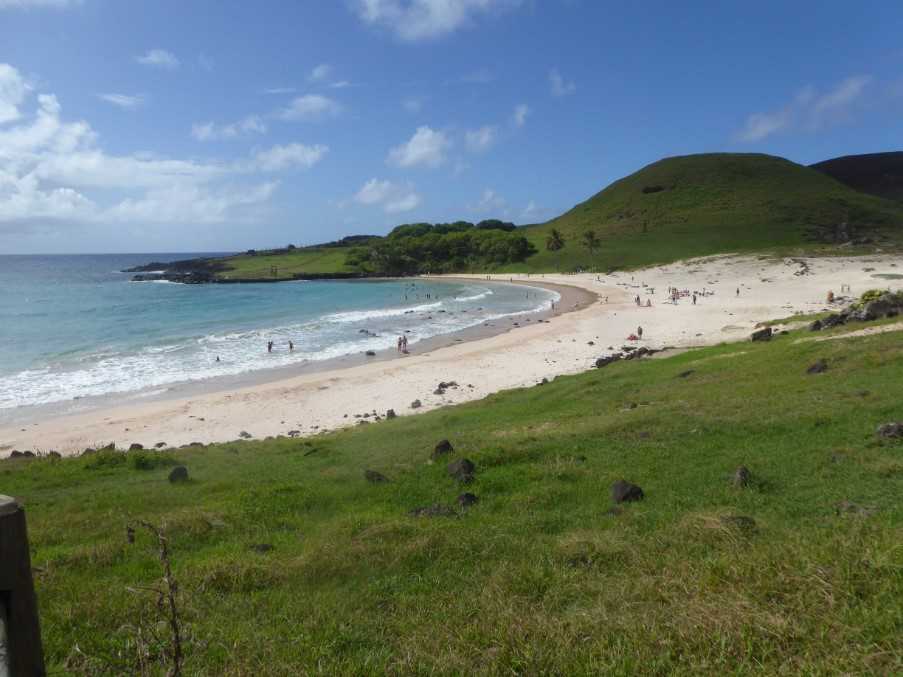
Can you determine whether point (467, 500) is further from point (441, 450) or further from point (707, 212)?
point (707, 212)

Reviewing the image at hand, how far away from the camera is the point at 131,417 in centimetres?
2462

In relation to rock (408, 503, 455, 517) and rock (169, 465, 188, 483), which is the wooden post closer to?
rock (408, 503, 455, 517)

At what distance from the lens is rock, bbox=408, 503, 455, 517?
842 centimetres

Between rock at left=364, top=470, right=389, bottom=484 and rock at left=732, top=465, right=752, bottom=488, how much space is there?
575cm

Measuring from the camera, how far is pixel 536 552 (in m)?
6.58

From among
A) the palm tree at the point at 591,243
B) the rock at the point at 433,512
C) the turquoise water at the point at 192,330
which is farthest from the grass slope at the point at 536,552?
the palm tree at the point at 591,243

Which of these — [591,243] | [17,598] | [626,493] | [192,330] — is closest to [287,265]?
[591,243]

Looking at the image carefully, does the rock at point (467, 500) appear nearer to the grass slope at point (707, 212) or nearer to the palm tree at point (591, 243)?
the grass slope at point (707, 212)

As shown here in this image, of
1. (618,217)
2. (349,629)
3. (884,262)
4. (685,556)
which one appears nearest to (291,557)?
(349,629)

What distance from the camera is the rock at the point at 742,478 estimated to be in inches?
327

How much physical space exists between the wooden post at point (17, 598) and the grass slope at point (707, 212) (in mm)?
99516

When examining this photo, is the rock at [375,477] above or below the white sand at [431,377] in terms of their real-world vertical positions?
above

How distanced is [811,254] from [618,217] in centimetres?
6642

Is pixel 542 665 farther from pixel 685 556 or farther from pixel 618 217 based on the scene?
pixel 618 217
